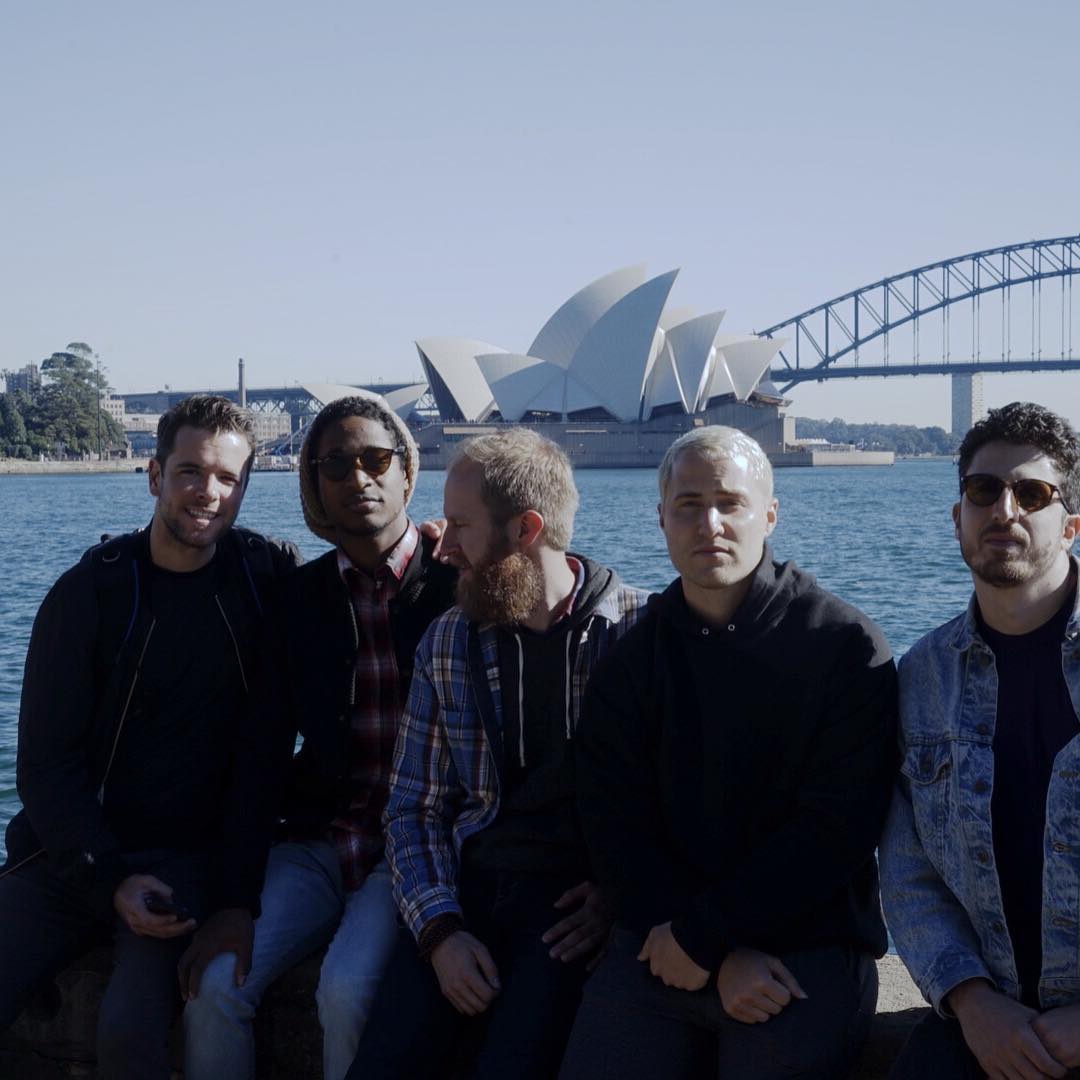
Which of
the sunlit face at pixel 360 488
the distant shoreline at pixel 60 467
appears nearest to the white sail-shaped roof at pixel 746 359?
the distant shoreline at pixel 60 467

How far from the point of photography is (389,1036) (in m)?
2.03

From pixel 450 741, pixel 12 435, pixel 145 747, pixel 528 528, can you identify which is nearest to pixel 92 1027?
pixel 145 747

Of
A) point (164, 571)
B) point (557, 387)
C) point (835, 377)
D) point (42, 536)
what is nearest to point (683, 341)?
point (557, 387)

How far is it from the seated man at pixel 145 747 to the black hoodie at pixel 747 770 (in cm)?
71

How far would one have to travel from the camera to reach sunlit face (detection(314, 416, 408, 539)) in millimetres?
2539

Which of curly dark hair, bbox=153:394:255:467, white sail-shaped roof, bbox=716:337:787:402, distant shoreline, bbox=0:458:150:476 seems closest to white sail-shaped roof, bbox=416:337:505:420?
white sail-shaped roof, bbox=716:337:787:402

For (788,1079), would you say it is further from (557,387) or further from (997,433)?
(557,387)

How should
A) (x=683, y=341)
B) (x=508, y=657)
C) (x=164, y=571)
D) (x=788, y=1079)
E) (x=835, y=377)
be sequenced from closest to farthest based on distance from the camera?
(x=788, y=1079) < (x=508, y=657) < (x=164, y=571) < (x=683, y=341) < (x=835, y=377)

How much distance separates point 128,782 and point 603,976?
95 centimetres

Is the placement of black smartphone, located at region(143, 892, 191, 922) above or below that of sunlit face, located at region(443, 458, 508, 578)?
below

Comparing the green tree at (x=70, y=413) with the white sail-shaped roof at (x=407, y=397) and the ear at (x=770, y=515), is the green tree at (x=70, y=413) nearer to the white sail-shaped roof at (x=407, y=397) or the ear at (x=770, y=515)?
the white sail-shaped roof at (x=407, y=397)

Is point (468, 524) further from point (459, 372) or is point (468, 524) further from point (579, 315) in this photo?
point (459, 372)

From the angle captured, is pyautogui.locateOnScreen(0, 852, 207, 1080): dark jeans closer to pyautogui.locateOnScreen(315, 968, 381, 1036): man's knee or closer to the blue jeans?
the blue jeans

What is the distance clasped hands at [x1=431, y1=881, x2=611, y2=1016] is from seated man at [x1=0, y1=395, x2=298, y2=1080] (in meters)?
0.41
